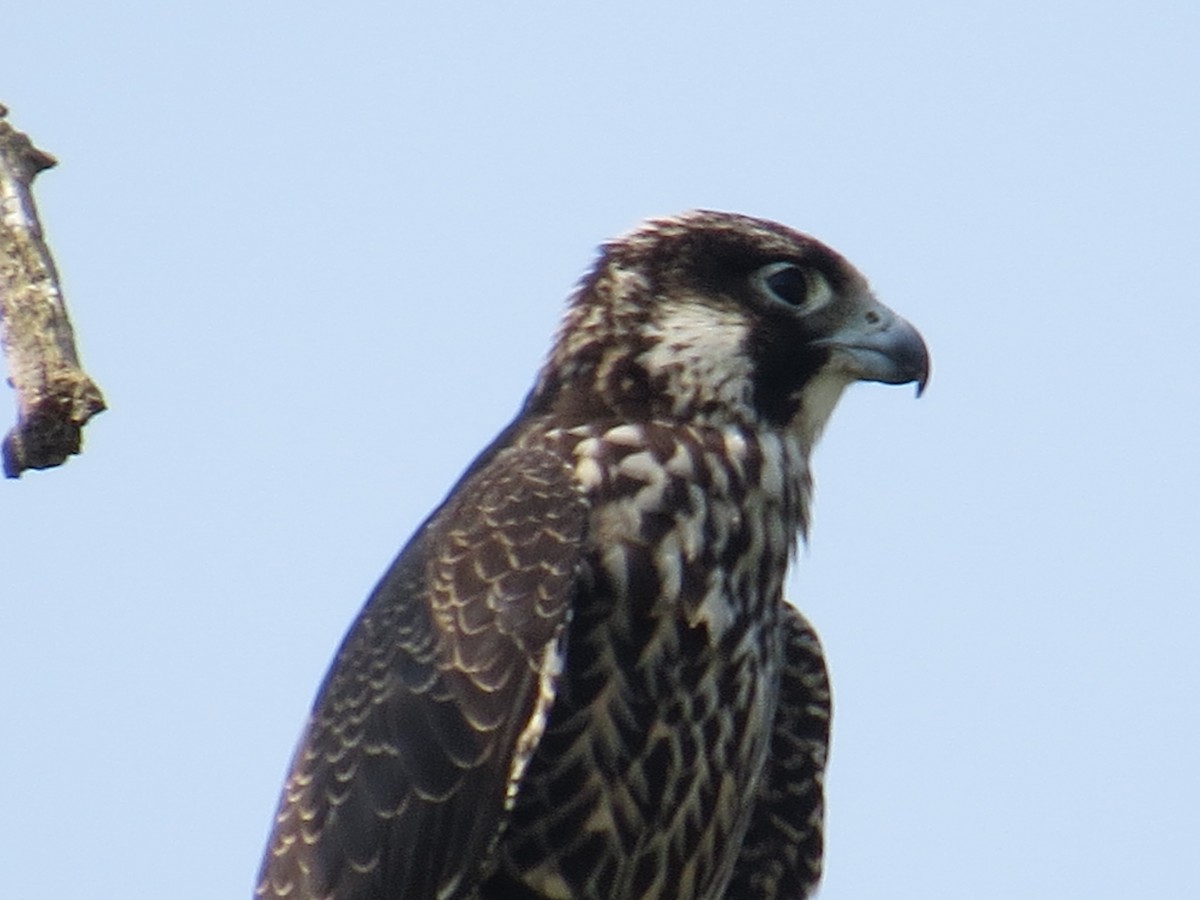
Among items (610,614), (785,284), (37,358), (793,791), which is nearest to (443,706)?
(610,614)

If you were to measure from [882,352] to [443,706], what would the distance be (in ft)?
4.64

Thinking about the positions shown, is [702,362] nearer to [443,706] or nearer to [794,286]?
[794,286]

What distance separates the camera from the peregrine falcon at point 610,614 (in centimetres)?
491

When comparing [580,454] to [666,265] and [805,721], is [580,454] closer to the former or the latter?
[666,265]

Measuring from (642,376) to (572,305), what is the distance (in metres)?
0.36

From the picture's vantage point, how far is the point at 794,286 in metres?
5.57

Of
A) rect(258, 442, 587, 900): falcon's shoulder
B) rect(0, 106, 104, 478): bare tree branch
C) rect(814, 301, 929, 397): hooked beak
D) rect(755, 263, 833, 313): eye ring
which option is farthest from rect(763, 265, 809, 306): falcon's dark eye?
rect(0, 106, 104, 478): bare tree branch

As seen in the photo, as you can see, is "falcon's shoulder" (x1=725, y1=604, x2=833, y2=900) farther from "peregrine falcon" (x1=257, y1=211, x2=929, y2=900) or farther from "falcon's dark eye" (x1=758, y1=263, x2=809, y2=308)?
"falcon's dark eye" (x1=758, y1=263, x2=809, y2=308)

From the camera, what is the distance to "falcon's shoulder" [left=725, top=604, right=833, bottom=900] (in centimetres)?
580

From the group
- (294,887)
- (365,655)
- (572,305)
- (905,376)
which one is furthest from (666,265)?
(294,887)

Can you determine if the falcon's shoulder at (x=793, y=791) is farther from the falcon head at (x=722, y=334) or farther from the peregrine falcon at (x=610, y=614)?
the falcon head at (x=722, y=334)

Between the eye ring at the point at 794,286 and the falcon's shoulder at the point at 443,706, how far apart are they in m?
0.74

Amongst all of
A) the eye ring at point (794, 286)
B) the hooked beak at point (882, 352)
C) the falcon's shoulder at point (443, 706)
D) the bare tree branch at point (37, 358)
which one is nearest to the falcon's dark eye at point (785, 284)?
the eye ring at point (794, 286)

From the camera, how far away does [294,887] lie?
4.98 meters
